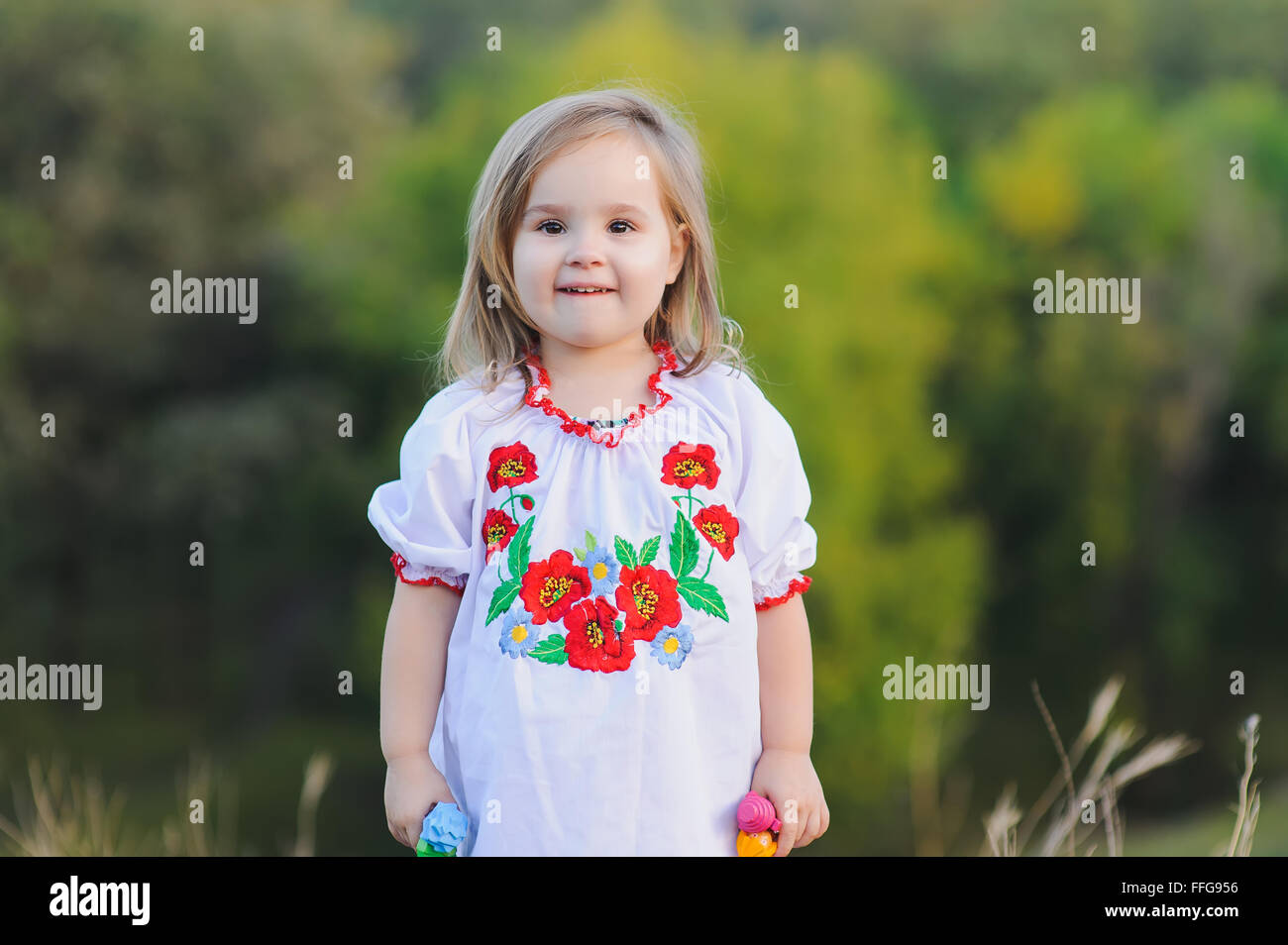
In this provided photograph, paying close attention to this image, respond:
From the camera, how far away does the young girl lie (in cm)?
190

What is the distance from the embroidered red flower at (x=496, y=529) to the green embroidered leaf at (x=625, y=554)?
0.16 m

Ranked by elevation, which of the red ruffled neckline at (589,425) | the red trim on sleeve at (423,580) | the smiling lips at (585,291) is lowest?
the red trim on sleeve at (423,580)

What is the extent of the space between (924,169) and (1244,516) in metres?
5.83

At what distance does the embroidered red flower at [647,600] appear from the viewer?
1938 mm

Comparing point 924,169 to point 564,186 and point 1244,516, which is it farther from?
point 564,186

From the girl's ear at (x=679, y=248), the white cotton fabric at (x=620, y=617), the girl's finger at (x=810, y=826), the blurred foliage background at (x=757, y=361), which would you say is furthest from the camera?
the blurred foliage background at (x=757, y=361)

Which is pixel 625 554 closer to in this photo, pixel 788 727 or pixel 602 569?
Answer: pixel 602 569

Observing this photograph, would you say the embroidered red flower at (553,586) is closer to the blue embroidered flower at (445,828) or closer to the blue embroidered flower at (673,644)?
the blue embroidered flower at (673,644)

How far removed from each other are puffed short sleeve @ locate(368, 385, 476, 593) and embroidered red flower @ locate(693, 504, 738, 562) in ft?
1.21

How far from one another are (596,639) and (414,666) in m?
0.31

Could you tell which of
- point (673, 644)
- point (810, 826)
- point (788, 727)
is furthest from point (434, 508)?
point (810, 826)

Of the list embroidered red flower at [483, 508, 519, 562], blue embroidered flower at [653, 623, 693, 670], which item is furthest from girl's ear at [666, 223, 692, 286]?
blue embroidered flower at [653, 623, 693, 670]

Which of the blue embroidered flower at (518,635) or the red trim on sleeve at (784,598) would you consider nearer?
the blue embroidered flower at (518,635)

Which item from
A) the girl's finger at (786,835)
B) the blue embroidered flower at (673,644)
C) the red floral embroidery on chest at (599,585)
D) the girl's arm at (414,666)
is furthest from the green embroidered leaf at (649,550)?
the girl's finger at (786,835)
